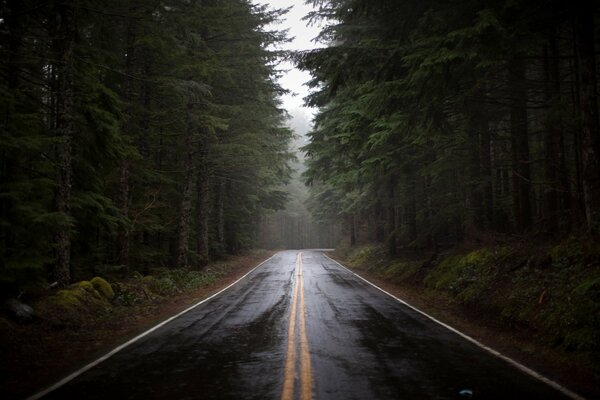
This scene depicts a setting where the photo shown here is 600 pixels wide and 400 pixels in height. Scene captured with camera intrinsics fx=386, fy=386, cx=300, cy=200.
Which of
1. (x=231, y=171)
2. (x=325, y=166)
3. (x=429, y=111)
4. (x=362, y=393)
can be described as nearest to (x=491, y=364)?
(x=362, y=393)

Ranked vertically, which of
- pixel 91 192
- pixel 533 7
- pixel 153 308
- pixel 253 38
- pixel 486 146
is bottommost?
pixel 153 308

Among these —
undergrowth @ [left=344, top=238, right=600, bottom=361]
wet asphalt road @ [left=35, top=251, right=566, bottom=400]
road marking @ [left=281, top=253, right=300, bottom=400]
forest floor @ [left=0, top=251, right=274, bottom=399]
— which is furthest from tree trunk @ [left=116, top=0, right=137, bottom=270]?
undergrowth @ [left=344, top=238, right=600, bottom=361]

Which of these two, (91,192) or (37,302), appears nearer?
(37,302)

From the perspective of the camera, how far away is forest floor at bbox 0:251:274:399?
6.16 m

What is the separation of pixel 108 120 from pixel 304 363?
9.37 metres

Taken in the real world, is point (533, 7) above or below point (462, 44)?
above

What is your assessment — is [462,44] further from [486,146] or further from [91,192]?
[91,192]

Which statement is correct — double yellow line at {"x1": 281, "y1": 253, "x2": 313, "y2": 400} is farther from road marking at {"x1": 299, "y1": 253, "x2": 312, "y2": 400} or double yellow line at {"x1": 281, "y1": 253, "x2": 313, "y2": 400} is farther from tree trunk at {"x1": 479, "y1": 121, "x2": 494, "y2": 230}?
tree trunk at {"x1": 479, "y1": 121, "x2": 494, "y2": 230}

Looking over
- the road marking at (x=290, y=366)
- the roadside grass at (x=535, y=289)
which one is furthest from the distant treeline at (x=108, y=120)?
the roadside grass at (x=535, y=289)

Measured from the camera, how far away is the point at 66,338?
8445 mm

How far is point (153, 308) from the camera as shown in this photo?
12.3 m

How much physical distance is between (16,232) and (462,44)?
1185 centimetres

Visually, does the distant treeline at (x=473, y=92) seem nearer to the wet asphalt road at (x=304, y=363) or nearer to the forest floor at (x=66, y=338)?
the wet asphalt road at (x=304, y=363)

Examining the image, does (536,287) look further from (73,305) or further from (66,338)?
(73,305)
